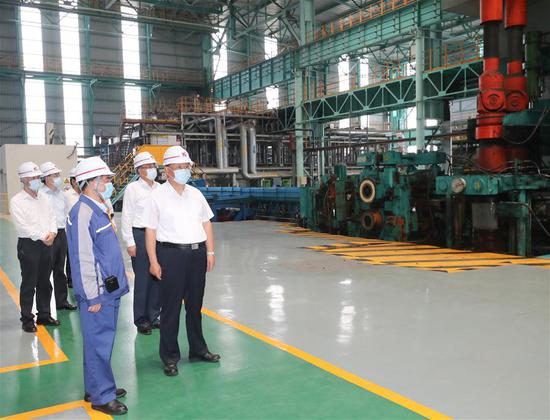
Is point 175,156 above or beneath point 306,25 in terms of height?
beneath

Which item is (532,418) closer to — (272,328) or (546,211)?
(272,328)

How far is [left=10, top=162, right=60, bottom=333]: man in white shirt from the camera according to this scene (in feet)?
17.7

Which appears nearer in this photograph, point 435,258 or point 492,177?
point 435,258

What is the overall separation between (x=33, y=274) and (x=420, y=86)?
17507mm

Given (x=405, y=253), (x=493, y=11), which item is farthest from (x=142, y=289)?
(x=493, y=11)

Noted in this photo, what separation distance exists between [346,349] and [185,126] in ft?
91.3

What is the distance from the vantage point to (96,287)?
3.47 metres

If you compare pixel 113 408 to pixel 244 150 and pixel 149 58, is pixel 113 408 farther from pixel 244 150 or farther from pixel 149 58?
pixel 149 58

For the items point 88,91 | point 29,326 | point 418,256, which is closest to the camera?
Result: point 29,326

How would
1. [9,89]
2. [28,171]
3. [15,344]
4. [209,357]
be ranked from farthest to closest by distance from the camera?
[9,89], [28,171], [15,344], [209,357]

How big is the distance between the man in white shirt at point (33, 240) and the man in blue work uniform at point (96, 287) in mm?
2173

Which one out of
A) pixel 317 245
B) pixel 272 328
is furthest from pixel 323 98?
pixel 272 328

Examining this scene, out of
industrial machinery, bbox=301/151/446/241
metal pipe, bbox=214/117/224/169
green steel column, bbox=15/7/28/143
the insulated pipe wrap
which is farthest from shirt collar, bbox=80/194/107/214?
green steel column, bbox=15/7/28/143

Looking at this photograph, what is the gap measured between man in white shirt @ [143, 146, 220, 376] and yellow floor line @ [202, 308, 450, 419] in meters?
1.03
